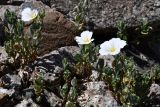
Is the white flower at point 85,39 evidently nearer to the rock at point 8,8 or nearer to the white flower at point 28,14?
the white flower at point 28,14

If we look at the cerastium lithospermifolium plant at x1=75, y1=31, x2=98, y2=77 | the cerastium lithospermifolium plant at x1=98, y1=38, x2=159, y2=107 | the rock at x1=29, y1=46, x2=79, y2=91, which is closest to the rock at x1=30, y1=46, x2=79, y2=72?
the rock at x1=29, y1=46, x2=79, y2=91

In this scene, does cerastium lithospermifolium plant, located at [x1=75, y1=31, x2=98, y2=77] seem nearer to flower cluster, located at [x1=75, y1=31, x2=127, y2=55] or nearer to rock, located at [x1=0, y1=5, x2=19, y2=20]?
flower cluster, located at [x1=75, y1=31, x2=127, y2=55]

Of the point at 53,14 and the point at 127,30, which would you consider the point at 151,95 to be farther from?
the point at 53,14

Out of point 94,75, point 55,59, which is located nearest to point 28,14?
point 55,59

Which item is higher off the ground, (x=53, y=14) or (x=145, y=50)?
(x=53, y=14)

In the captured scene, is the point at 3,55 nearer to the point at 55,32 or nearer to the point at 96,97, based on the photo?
the point at 55,32

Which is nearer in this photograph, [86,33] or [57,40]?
[86,33]

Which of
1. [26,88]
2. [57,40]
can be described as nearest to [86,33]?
[57,40]

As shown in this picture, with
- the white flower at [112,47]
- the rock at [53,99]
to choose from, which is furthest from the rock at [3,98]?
the white flower at [112,47]
